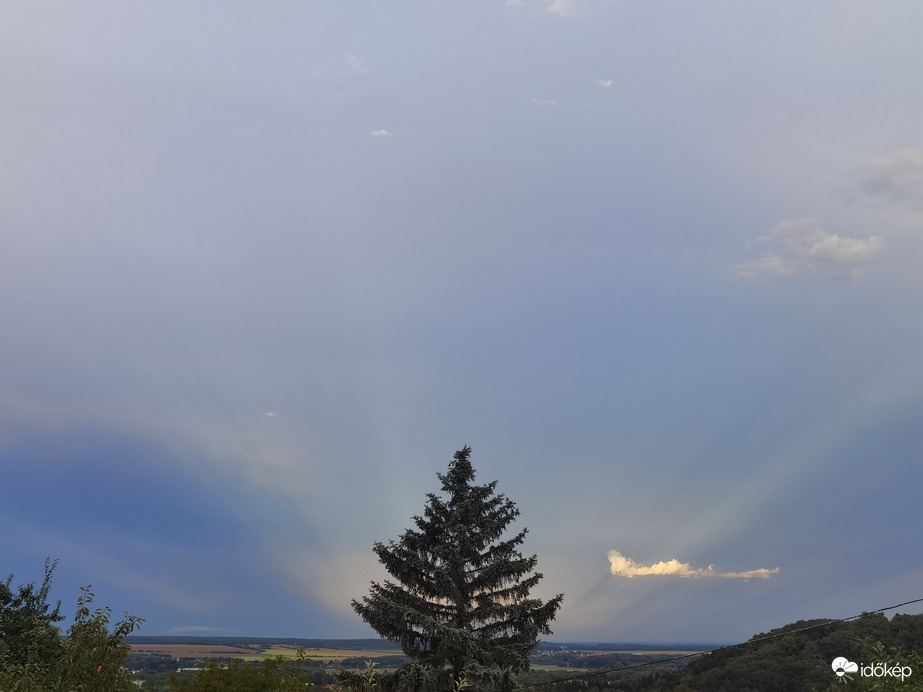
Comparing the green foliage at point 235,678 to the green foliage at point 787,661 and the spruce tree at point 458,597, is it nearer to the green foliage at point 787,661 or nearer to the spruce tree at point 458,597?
the spruce tree at point 458,597

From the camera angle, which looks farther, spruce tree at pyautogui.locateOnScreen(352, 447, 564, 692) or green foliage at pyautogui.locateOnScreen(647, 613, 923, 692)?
green foliage at pyautogui.locateOnScreen(647, 613, 923, 692)

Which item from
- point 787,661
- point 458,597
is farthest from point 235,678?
point 787,661

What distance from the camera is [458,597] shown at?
24047 mm

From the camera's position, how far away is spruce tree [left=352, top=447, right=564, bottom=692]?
914 inches

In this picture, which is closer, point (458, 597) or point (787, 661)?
point (458, 597)

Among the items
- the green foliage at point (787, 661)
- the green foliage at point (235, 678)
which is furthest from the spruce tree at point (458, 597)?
the green foliage at point (787, 661)

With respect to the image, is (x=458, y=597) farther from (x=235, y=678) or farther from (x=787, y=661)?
(x=787, y=661)

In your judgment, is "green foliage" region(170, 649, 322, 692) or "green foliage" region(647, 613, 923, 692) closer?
"green foliage" region(170, 649, 322, 692)

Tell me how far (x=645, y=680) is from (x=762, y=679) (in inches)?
917

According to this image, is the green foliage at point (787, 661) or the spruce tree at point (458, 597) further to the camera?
the green foliage at point (787, 661)

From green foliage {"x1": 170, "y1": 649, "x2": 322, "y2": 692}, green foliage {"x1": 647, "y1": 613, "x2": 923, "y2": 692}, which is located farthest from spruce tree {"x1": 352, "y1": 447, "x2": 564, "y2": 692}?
green foliage {"x1": 647, "y1": 613, "x2": 923, "y2": 692}

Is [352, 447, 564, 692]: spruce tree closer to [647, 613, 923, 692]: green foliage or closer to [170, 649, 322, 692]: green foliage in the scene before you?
[170, 649, 322, 692]: green foliage

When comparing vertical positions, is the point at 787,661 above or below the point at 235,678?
below

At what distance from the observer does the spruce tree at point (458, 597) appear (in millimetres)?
23219
